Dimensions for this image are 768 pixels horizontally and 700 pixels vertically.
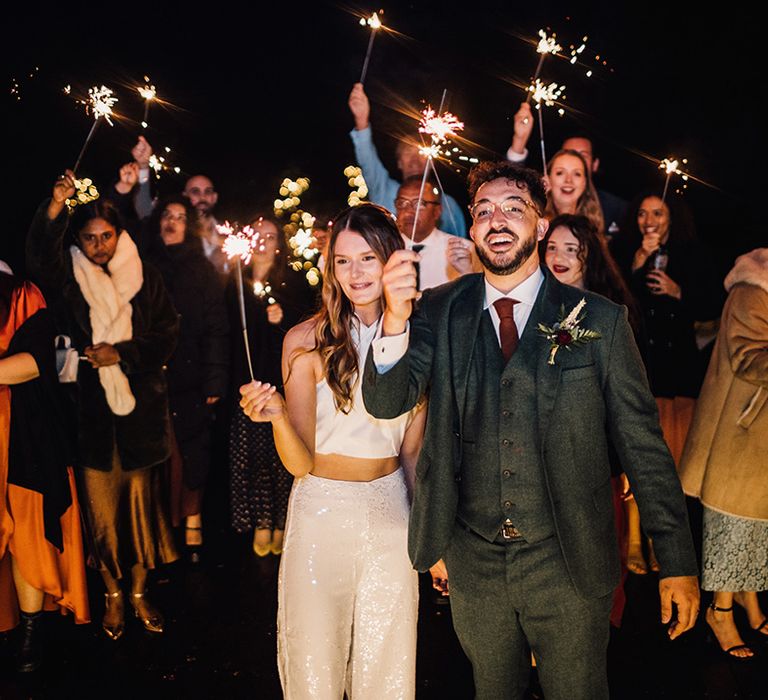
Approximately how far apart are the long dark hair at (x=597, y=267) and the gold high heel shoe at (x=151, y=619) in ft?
8.89

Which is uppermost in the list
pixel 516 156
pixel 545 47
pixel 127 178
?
pixel 545 47

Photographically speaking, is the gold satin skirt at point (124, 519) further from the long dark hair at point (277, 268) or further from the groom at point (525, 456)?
the groom at point (525, 456)

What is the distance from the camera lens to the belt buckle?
7.08 ft

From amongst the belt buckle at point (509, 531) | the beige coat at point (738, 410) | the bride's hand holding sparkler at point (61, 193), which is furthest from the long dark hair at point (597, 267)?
the bride's hand holding sparkler at point (61, 193)

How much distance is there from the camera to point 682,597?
2096mm

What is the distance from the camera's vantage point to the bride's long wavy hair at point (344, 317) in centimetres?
258

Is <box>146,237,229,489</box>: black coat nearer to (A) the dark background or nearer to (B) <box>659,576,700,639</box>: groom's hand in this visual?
(A) the dark background

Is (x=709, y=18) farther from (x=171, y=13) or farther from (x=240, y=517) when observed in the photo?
(x=240, y=517)

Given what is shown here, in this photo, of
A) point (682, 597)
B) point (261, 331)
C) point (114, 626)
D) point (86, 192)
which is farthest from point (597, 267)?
point (86, 192)

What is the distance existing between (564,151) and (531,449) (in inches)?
128

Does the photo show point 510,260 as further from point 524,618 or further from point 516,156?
point 516,156

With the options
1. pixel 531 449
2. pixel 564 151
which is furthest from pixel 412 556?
pixel 564 151

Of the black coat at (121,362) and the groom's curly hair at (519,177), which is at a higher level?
the groom's curly hair at (519,177)

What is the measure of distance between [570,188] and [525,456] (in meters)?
3.10
